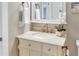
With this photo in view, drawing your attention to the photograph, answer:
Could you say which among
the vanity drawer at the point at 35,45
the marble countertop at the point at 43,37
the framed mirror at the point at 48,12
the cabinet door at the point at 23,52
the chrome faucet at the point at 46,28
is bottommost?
the cabinet door at the point at 23,52

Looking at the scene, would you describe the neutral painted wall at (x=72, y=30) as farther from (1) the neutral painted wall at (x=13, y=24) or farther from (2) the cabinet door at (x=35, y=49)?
(1) the neutral painted wall at (x=13, y=24)

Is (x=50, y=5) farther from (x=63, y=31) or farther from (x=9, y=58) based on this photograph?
(x=9, y=58)

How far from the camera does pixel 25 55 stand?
5.27 feet

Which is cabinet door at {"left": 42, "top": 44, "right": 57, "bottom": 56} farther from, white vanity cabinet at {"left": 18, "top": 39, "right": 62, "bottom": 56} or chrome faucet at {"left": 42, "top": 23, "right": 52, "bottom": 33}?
chrome faucet at {"left": 42, "top": 23, "right": 52, "bottom": 33}

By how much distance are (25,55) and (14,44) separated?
0.18 meters

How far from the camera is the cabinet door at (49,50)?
1576 millimetres

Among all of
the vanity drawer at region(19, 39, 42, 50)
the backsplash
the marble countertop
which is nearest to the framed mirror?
the backsplash

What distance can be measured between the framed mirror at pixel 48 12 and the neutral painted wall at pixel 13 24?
18 cm

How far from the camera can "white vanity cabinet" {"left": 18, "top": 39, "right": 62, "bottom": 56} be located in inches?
62.0

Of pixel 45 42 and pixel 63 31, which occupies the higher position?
pixel 63 31

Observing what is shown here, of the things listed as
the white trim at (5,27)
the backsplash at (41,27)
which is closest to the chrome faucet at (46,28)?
the backsplash at (41,27)

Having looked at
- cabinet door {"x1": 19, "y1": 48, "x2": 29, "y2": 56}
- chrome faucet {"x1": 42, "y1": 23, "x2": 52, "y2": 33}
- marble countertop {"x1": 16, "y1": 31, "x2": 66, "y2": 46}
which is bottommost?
cabinet door {"x1": 19, "y1": 48, "x2": 29, "y2": 56}

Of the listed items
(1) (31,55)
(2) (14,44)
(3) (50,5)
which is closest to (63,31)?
(3) (50,5)

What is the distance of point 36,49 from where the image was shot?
162 centimetres
